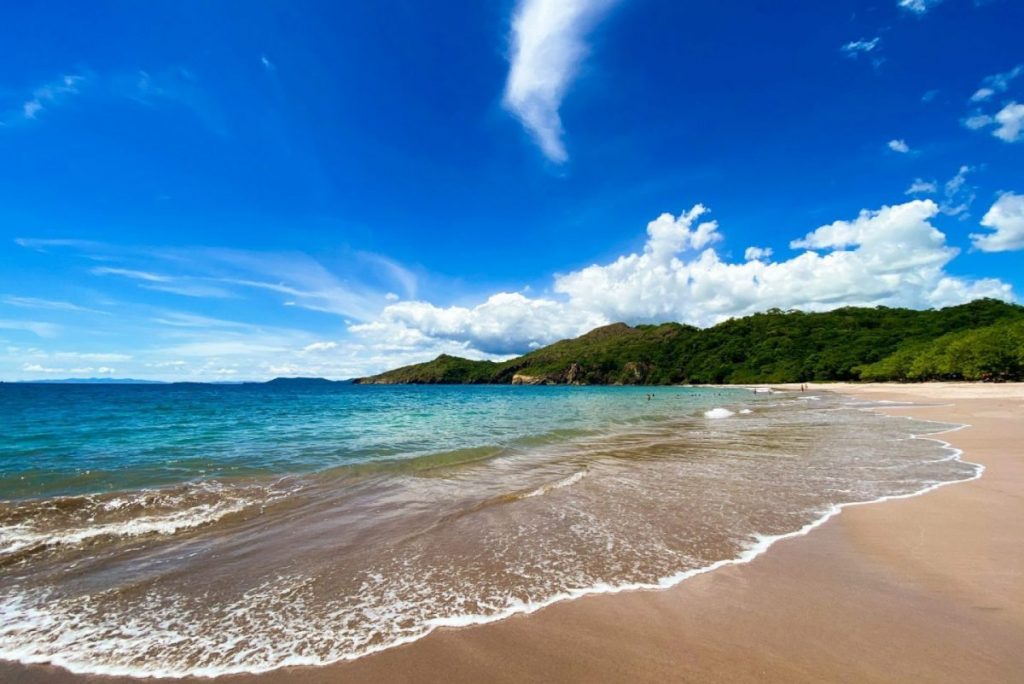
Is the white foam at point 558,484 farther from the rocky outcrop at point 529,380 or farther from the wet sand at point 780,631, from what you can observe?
the rocky outcrop at point 529,380

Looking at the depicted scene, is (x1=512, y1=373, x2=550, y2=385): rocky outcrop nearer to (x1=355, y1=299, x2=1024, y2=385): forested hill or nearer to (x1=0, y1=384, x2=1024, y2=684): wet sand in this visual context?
(x1=355, y1=299, x2=1024, y2=385): forested hill

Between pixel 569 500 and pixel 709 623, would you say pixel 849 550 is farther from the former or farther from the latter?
pixel 569 500

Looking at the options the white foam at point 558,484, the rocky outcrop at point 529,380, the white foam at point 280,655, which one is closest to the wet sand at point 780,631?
the white foam at point 280,655

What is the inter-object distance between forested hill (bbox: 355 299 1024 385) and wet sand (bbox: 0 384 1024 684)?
268 ft

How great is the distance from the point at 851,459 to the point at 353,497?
1366 centimetres

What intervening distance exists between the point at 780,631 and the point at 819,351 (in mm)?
141705

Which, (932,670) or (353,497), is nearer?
(932,670)

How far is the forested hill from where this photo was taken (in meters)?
65.6

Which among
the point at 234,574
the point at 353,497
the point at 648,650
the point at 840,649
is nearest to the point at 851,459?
the point at 840,649

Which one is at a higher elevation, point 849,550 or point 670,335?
point 670,335

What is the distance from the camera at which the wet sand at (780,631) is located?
3430 millimetres

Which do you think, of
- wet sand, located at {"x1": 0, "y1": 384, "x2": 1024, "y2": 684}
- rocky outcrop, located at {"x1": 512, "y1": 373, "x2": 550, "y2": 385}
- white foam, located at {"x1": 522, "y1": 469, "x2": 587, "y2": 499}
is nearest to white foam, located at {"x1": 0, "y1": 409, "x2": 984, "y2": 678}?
wet sand, located at {"x1": 0, "y1": 384, "x2": 1024, "y2": 684}

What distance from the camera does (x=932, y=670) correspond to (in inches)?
131

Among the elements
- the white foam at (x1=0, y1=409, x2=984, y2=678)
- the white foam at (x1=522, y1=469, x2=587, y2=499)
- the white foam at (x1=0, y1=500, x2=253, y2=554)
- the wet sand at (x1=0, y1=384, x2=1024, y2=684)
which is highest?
the wet sand at (x1=0, y1=384, x2=1024, y2=684)
